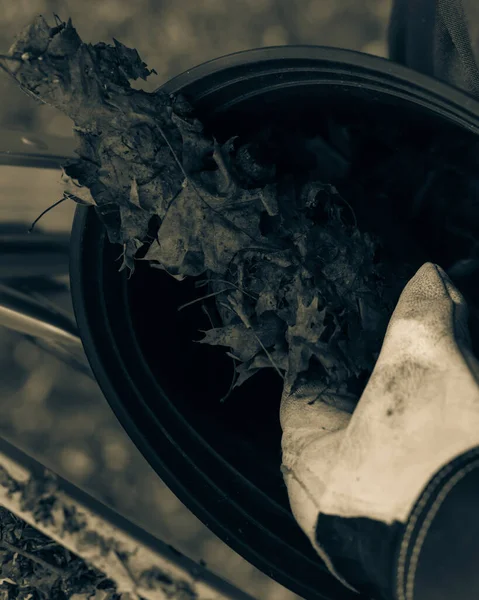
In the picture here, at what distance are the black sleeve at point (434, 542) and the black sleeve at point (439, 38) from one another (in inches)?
16.2

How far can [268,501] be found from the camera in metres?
0.66

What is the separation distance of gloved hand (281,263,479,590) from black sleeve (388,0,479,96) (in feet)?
0.83

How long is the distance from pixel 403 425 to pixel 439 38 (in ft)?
1.42

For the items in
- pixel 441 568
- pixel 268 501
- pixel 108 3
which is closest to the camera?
pixel 441 568

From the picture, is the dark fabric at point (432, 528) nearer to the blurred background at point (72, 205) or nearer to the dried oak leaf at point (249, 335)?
the blurred background at point (72, 205)

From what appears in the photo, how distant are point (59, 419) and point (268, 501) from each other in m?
0.38

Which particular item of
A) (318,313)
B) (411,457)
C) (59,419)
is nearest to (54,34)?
(318,313)

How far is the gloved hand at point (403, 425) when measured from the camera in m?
0.44

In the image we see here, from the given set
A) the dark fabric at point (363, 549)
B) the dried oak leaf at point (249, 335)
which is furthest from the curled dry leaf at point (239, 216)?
the dark fabric at point (363, 549)

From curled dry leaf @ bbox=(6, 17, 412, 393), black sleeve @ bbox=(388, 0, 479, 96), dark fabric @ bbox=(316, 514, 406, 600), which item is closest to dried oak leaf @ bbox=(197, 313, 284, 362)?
curled dry leaf @ bbox=(6, 17, 412, 393)

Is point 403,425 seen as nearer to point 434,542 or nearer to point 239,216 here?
point 434,542

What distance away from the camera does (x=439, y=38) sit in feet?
2.11

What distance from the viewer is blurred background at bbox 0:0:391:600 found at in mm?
722

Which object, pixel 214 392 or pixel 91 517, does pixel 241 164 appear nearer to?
pixel 214 392
